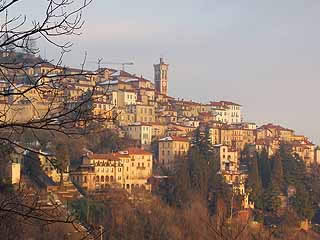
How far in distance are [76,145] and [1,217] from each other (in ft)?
86.9

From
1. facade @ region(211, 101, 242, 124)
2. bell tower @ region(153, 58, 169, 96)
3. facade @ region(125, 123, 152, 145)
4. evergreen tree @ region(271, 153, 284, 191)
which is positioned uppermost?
bell tower @ region(153, 58, 169, 96)

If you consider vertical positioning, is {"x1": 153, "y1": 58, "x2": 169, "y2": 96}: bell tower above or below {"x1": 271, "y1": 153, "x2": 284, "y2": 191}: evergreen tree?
above

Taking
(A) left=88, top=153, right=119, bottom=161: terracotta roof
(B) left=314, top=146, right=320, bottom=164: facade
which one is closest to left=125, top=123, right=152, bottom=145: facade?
(A) left=88, top=153, right=119, bottom=161: terracotta roof

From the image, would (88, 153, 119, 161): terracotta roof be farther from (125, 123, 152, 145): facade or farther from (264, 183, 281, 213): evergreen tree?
(125, 123, 152, 145): facade

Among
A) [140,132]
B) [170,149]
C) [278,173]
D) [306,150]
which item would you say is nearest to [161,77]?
[306,150]

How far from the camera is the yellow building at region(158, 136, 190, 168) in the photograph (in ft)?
118

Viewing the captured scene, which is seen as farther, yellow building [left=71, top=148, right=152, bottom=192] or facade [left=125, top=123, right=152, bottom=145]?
facade [left=125, top=123, right=152, bottom=145]

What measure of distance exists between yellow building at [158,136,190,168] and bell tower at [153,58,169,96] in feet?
66.0

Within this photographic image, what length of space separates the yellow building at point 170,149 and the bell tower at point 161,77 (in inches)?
792

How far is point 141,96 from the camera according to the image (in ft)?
154

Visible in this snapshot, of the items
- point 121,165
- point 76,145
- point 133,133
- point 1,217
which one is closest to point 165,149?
point 133,133

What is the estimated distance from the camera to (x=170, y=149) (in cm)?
3638

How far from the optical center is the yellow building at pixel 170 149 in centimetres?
3588

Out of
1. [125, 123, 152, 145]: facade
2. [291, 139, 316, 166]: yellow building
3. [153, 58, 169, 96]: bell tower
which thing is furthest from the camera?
[153, 58, 169, 96]: bell tower
